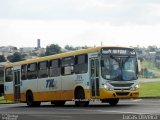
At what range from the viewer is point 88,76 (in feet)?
92.7

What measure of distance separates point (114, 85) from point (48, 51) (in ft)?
459

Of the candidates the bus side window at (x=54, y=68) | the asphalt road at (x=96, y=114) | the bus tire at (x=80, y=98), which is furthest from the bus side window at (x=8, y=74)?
the asphalt road at (x=96, y=114)

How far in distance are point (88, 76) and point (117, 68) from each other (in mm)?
1588

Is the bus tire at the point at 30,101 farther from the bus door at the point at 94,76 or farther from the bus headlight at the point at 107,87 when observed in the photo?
the bus headlight at the point at 107,87

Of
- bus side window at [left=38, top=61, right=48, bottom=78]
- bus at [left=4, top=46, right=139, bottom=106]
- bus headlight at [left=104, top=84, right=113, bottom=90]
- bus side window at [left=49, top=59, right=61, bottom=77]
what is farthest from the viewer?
bus side window at [left=38, top=61, right=48, bottom=78]

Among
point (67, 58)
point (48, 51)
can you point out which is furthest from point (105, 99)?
point (48, 51)

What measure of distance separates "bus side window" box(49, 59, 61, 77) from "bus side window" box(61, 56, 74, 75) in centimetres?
54

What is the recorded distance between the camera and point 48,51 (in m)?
167

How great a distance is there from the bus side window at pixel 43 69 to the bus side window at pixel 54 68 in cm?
69

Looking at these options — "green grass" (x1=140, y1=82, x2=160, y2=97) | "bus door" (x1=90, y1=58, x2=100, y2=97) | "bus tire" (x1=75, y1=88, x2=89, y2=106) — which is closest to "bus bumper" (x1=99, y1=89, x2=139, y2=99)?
"bus door" (x1=90, y1=58, x2=100, y2=97)

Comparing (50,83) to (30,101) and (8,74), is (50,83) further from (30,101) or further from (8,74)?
(8,74)

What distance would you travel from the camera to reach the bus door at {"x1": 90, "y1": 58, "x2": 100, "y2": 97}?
90.9 feet

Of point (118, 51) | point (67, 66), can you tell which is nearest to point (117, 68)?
point (118, 51)

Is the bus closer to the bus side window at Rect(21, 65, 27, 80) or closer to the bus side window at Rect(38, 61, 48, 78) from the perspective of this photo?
the bus side window at Rect(38, 61, 48, 78)
